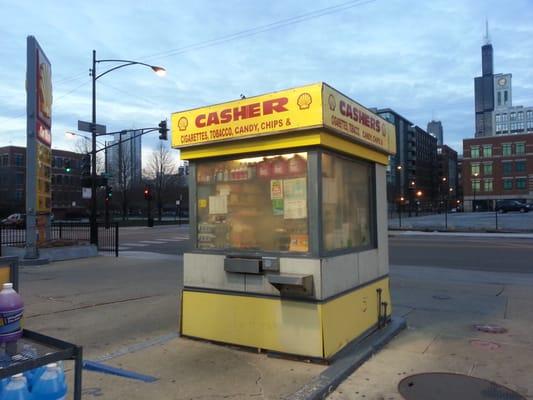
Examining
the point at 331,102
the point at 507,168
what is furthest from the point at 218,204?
the point at 507,168

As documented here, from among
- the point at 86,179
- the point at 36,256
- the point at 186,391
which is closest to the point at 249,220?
the point at 186,391

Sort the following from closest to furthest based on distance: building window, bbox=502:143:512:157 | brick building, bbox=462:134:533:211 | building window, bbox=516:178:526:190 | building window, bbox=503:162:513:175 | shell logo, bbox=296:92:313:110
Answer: shell logo, bbox=296:92:313:110 → brick building, bbox=462:134:533:211 → building window, bbox=516:178:526:190 → building window, bbox=502:143:512:157 → building window, bbox=503:162:513:175

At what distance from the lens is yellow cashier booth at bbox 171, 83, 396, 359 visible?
492 centimetres

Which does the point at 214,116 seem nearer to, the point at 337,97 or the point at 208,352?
the point at 337,97

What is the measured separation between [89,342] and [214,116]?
3.18 m

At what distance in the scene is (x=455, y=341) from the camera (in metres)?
5.91

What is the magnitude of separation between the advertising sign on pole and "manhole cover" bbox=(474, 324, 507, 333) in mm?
12939

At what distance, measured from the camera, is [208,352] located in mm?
5297

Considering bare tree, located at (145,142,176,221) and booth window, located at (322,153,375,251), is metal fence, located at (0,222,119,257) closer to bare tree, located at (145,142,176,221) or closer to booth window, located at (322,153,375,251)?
booth window, located at (322,153,375,251)

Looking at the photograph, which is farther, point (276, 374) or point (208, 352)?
point (208, 352)

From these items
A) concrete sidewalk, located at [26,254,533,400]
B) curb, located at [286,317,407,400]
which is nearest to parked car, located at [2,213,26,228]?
concrete sidewalk, located at [26,254,533,400]

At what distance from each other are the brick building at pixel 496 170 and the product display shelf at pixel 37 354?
110147 millimetres

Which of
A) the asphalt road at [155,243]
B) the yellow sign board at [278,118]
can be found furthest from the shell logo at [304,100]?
the asphalt road at [155,243]

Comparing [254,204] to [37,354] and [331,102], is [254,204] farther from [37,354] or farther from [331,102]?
[37,354]
